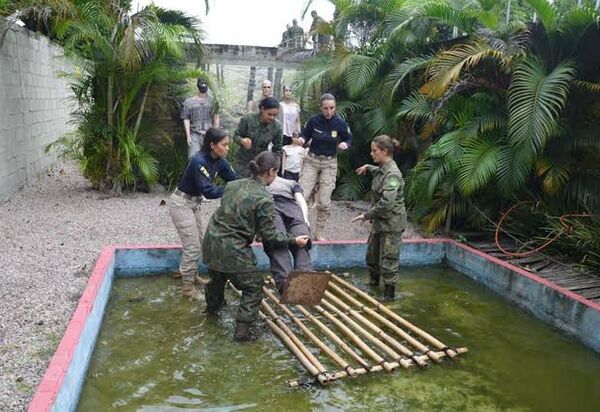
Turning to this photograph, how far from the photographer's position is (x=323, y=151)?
21.6 feet

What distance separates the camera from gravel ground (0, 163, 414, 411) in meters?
3.58

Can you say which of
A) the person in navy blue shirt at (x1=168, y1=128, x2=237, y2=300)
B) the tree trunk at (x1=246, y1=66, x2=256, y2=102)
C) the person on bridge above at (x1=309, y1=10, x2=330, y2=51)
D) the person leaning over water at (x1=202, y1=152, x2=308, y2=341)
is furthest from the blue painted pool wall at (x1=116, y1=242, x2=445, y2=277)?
the tree trunk at (x1=246, y1=66, x2=256, y2=102)

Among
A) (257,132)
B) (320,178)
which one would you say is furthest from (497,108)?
(257,132)

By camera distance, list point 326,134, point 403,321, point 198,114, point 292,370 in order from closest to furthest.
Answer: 1. point 292,370
2. point 403,321
3. point 326,134
4. point 198,114

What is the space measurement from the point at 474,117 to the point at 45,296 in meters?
5.10

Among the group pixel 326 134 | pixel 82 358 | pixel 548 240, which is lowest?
pixel 82 358

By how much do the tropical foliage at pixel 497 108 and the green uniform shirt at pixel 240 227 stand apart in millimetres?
3013

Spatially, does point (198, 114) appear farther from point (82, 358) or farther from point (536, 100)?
point (82, 358)

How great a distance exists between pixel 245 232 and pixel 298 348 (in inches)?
38.1

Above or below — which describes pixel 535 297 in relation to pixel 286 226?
below

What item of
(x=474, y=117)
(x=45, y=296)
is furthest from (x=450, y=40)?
(x=45, y=296)

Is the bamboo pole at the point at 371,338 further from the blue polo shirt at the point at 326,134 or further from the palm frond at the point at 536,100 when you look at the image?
the palm frond at the point at 536,100

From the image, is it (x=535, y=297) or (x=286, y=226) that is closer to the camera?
(x=286, y=226)

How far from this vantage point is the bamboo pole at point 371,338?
409 cm
